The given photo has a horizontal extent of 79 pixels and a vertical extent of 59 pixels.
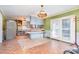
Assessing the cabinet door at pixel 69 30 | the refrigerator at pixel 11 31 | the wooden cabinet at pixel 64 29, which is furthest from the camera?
the cabinet door at pixel 69 30

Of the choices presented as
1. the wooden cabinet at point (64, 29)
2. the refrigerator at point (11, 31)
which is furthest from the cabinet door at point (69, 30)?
the refrigerator at point (11, 31)

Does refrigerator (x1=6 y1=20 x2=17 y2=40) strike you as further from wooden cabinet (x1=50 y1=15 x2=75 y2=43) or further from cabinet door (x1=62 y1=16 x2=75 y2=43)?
cabinet door (x1=62 y1=16 x2=75 y2=43)

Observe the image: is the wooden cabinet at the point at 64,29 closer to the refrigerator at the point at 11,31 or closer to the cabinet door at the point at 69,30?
the cabinet door at the point at 69,30

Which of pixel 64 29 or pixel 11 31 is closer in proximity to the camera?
pixel 11 31

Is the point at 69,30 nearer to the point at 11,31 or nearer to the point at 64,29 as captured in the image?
the point at 64,29

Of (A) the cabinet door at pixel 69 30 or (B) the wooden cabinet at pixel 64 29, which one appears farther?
(A) the cabinet door at pixel 69 30

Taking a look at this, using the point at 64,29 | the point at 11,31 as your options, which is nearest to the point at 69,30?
the point at 64,29

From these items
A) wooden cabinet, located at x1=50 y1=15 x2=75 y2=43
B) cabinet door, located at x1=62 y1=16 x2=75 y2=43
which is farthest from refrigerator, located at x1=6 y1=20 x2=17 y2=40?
cabinet door, located at x1=62 y1=16 x2=75 y2=43

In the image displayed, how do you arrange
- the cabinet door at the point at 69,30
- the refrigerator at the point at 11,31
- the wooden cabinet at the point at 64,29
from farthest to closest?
the cabinet door at the point at 69,30
the wooden cabinet at the point at 64,29
the refrigerator at the point at 11,31

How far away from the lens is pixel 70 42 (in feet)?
13.1
